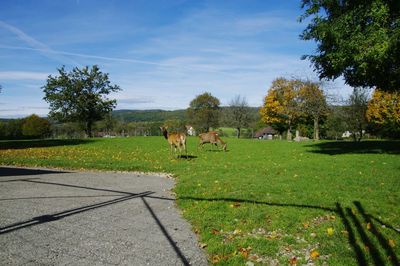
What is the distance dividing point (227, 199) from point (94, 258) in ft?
15.8

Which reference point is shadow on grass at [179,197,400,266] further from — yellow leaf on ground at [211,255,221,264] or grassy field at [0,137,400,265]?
yellow leaf on ground at [211,255,221,264]

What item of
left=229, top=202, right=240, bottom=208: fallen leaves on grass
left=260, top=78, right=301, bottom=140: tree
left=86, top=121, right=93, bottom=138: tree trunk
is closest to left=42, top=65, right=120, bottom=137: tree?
left=86, top=121, right=93, bottom=138: tree trunk

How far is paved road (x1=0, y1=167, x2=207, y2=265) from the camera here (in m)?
5.74

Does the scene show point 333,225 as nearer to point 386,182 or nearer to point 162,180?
point 386,182

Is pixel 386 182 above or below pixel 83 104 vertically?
below

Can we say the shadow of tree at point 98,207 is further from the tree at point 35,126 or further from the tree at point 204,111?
the tree at point 35,126

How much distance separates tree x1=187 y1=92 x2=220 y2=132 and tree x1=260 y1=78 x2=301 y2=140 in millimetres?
37270

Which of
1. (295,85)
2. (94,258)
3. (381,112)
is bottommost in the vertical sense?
(94,258)

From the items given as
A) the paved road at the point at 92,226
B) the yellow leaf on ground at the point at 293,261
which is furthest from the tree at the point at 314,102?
the yellow leaf on ground at the point at 293,261

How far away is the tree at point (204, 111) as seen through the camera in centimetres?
11519

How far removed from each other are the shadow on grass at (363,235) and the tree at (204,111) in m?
106

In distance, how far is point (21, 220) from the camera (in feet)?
25.1

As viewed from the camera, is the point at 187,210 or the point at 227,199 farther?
the point at 227,199

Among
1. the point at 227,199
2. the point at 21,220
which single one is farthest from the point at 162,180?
the point at 21,220
